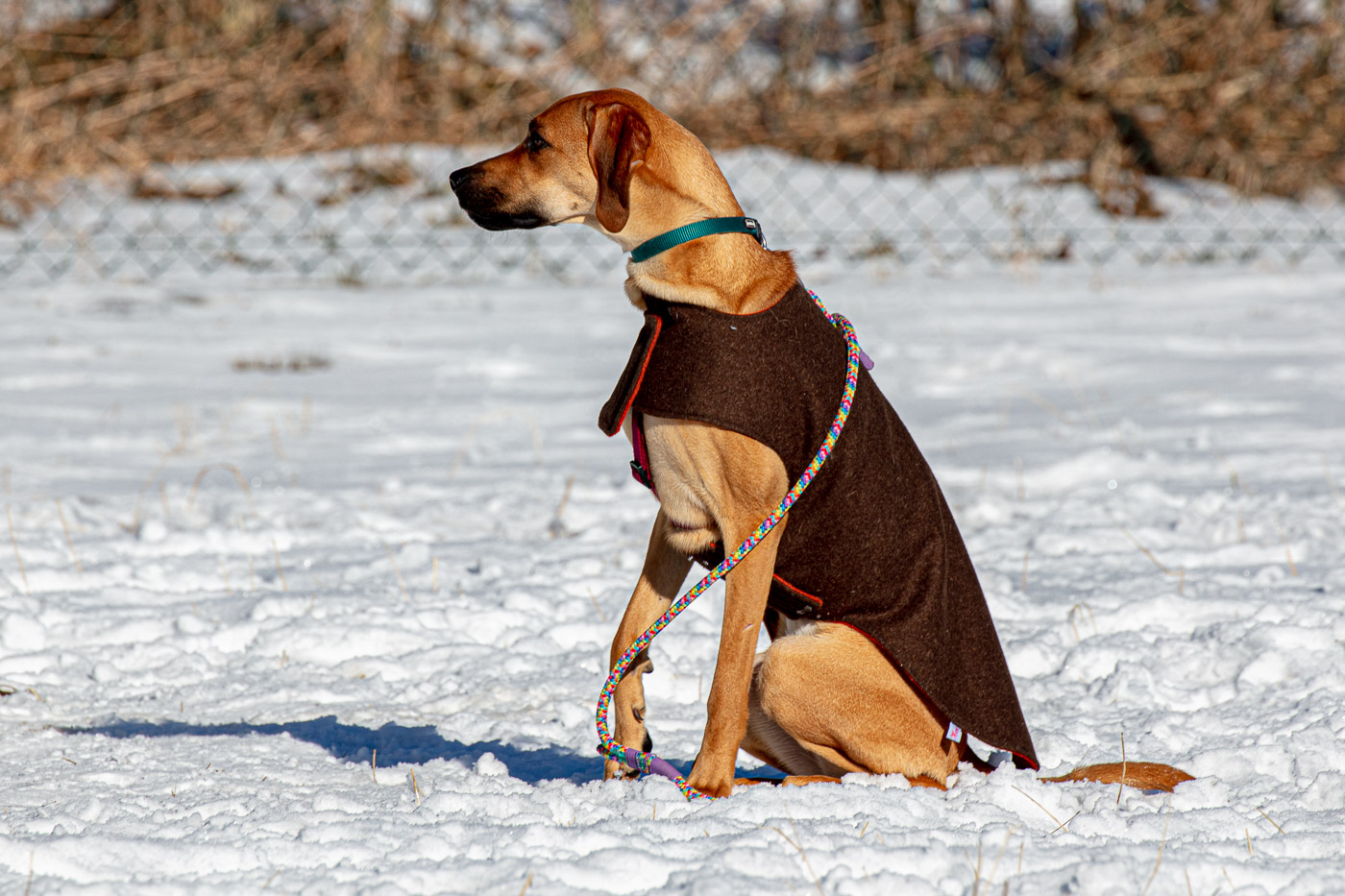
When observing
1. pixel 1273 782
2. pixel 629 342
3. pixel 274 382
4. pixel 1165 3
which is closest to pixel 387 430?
pixel 274 382

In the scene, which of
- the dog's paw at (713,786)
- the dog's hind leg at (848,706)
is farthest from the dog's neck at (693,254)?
the dog's paw at (713,786)

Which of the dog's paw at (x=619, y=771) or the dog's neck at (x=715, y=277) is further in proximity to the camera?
the dog's paw at (x=619, y=771)

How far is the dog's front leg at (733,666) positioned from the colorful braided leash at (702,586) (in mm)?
23

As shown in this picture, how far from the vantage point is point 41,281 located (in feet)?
31.3

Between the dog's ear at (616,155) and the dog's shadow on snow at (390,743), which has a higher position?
the dog's ear at (616,155)

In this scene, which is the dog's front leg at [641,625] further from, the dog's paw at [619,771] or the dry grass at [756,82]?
the dry grass at [756,82]

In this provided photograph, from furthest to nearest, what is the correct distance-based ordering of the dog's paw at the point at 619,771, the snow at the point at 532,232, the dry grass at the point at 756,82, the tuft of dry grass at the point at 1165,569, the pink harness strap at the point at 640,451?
the dry grass at the point at 756,82
the snow at the point at 532,232
the tuft of dry grass at the point at 1165,569
the dog's paw at the point at 619,771
the pink harness strap at the point at 640,451

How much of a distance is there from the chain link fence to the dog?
7.86 m

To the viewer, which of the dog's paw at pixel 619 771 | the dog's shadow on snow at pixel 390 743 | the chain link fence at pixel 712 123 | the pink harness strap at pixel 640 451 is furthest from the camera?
the chain link fence at pixel 712 123

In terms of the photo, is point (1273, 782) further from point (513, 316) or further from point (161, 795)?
point (513, 316)

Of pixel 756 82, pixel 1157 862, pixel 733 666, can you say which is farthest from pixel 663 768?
pixel 756 82

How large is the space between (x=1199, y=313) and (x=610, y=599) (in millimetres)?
6192

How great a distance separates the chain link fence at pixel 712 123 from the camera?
10.8 metres

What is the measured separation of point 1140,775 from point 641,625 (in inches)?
42.2
